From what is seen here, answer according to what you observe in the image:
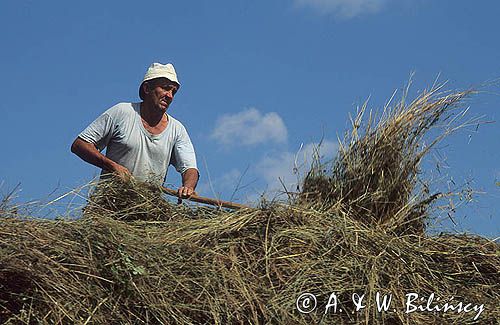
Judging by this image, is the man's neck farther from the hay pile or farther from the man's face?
the hay pile

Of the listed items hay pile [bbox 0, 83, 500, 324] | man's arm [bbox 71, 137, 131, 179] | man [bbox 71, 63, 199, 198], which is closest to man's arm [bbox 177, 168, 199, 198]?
man [bbox 71, 63, 199, 198]

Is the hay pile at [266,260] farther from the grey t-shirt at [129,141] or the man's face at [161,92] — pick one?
the man's face at [161,92]

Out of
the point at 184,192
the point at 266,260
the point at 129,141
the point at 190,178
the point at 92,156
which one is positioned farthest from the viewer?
the point at 190,178

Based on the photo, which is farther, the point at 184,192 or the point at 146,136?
the point at 146,136

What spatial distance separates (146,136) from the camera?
538 centimetres

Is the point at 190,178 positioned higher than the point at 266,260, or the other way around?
the point at 190,178

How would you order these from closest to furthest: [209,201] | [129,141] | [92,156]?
[209,201] < [92,156] < [129,141]

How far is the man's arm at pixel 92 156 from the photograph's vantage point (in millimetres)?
4988

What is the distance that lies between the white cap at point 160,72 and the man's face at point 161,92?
0.03 meters

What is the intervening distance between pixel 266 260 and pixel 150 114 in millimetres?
2071

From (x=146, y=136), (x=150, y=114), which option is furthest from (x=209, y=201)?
(x=150, y=114)

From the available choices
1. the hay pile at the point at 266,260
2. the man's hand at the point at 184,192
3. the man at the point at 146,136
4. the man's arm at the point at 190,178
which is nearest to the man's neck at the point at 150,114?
the man at the point at 146,136

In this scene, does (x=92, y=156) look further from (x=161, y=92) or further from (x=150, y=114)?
(x=161, y=92)

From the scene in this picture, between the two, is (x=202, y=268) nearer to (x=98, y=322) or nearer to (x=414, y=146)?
(x=98, y=322)
